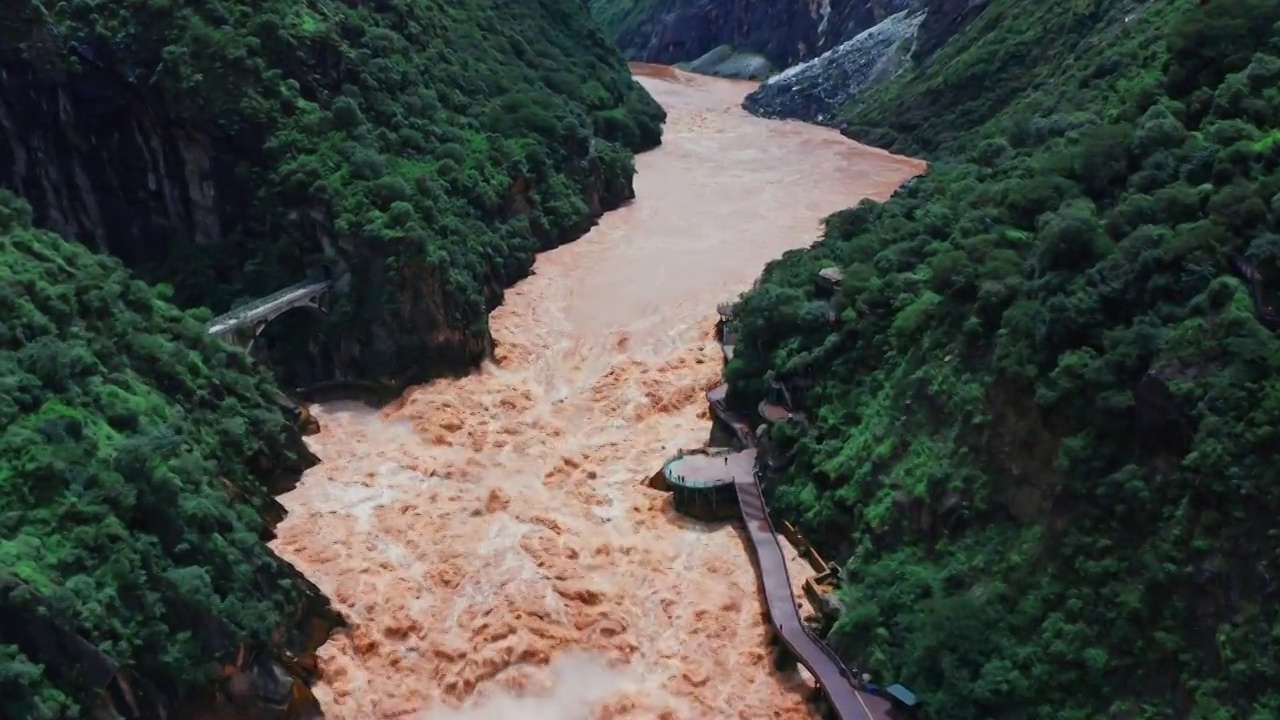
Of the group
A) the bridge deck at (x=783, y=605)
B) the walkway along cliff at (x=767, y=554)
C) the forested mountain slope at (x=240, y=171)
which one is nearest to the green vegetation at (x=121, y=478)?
the forested mountain slope at (x=240, y=171)

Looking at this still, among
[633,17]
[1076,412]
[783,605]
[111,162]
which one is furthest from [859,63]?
[1076,412]

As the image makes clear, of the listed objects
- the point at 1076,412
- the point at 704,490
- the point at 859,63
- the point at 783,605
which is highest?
the point at 859,63

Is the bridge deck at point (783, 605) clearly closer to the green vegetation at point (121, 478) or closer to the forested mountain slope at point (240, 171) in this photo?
the green vegetation at point (121, 478)

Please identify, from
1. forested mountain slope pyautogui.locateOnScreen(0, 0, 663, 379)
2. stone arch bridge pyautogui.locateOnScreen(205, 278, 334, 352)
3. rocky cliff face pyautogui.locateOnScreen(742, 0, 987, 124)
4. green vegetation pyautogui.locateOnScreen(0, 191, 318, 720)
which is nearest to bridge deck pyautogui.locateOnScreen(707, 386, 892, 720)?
green vegetation pyautogui.locateOnScreen(0, 191, 318, 720)

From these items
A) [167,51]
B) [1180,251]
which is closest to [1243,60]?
[1180,251]

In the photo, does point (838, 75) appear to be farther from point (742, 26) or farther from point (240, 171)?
point (240, 171)

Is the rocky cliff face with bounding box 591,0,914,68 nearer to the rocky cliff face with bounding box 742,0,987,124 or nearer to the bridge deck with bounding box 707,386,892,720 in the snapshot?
the rocky cliff face with bounding box 742,0,987,124

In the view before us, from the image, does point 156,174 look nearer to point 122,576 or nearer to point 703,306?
point 703,306
